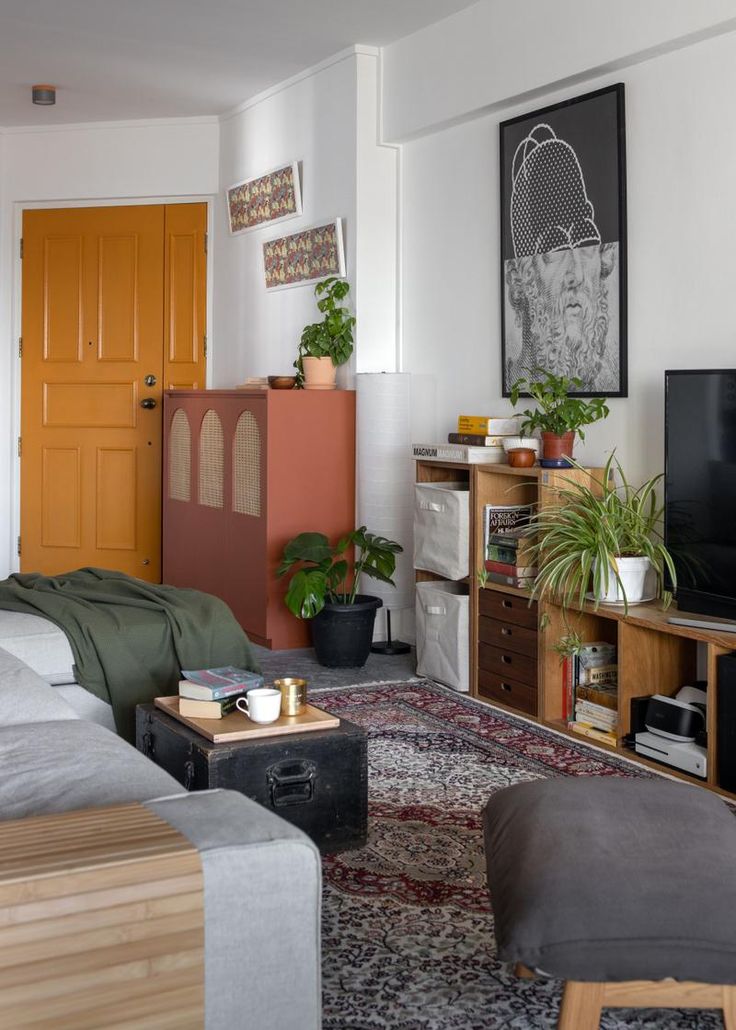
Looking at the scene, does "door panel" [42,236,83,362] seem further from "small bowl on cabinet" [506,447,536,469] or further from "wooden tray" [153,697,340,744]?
"wooden tray" [153,697,340,744]

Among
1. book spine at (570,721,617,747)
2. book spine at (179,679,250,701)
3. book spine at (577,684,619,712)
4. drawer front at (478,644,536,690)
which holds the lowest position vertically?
book spine at (570,721,617,747)

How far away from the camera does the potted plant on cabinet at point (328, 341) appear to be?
219 inches

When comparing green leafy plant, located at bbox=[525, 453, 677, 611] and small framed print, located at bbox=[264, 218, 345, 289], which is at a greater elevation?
small framed print, located at bbox=[264, 218, 345, 289]

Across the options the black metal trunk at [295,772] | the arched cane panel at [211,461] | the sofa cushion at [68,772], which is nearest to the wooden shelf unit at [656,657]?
Answer: the black metal trunk at [295,772]

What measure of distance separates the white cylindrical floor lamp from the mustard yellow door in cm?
202

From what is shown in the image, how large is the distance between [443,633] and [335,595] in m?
0.70

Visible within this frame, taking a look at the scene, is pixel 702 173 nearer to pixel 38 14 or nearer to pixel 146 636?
pixel 146 636

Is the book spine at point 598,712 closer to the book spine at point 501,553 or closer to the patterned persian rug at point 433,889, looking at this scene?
the patterned persian rug at point 433,889

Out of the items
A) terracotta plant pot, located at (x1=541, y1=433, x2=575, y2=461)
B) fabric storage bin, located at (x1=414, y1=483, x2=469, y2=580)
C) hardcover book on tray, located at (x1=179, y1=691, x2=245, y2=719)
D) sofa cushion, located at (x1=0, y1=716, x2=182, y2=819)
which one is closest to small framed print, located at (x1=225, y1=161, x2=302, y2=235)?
fabric storage bin, located at (x1=414, y1=483, x2=469, y2=580)

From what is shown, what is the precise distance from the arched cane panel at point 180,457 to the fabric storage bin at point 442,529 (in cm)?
183

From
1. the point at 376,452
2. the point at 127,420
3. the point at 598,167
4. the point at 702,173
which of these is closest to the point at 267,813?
the point at 702,173

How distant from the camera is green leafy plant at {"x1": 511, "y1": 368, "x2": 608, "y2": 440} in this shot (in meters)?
4.13

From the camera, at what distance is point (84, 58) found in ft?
19.0

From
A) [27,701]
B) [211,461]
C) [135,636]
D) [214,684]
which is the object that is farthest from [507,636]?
[211,461]
